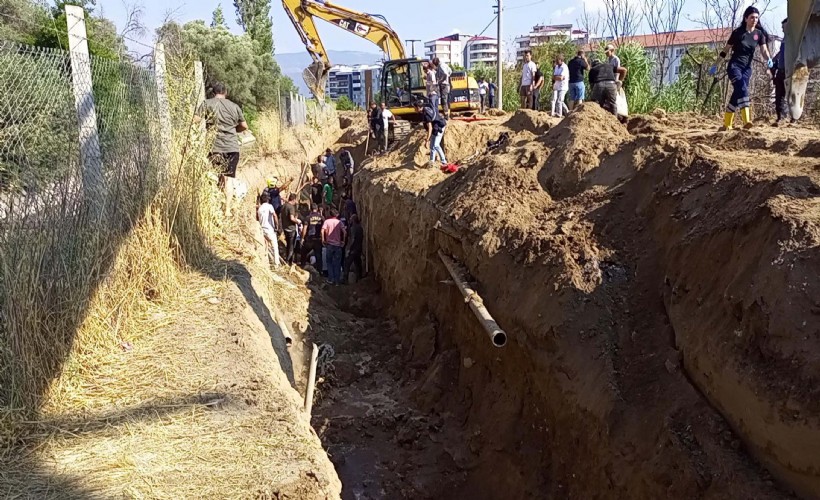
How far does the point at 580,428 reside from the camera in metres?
5.54

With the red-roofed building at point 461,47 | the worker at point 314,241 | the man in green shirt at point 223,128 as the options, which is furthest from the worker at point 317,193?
the red-roofed building at point 461,47

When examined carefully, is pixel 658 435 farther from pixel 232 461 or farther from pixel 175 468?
pixel 175 468

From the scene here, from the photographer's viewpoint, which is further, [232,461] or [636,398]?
[636,398]

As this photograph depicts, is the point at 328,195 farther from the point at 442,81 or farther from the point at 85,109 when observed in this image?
the point at 85,109

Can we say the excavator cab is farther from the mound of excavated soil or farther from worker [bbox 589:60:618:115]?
worker [bbox 589:60:618:115]

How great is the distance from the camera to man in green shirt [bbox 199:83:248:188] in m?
10.1

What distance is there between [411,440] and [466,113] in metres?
15.8

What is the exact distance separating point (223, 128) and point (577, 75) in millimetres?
7951

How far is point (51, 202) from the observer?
5121mm

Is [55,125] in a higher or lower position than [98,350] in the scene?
higher

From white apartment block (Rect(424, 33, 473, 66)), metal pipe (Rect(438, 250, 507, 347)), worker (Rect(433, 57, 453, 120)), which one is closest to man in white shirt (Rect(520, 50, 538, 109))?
worker (Rect(433, 57, 453, 120))

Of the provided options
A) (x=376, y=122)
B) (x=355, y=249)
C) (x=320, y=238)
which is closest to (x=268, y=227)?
(x=355, y=249)

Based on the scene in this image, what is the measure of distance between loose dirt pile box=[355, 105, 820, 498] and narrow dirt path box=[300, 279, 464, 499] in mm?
233

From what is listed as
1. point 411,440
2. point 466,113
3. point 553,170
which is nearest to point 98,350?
point 411,440
